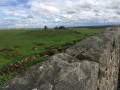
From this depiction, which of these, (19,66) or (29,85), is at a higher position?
(29,85)

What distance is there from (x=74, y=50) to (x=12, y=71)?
5.54 m

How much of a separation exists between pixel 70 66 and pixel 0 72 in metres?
6.55

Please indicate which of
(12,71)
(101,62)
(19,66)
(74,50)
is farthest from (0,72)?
(101,62)

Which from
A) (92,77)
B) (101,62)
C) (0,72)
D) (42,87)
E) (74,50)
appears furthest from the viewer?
(0,72)

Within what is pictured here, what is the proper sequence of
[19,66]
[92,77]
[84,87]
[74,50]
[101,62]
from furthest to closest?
[19,66]
[74,50]
[101,62]
[92,77]
[84,87]

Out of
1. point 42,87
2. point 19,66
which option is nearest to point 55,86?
point 42,87

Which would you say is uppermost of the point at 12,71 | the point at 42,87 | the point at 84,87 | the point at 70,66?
the point at 70,66

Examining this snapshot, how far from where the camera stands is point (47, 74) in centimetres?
239

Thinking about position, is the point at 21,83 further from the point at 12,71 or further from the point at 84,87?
the point at 12,71

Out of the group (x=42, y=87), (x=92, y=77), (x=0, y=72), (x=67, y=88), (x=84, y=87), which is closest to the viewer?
(x=42, y=87)

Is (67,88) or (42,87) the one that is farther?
(67,88)

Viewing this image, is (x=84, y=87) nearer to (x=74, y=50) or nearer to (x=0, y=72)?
(x=74, y=50)

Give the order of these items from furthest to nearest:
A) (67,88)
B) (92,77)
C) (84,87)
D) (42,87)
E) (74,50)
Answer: (74,50) < (92,77) < (84,87) < (67,88) < (42,87)

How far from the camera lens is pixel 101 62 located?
3.62 meters
